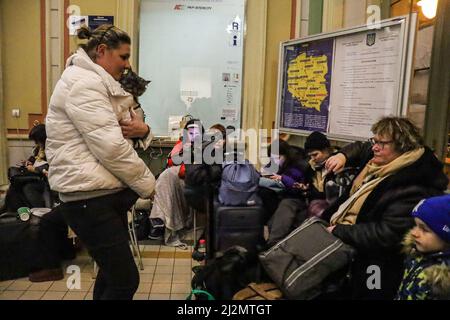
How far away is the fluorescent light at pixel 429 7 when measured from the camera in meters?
2.63

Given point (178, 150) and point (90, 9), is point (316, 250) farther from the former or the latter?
point (90, 9)

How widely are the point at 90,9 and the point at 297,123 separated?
2.39m

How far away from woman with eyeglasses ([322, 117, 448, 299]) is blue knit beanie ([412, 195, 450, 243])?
0.27 metres

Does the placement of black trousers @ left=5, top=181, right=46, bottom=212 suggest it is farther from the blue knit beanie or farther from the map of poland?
the blue knit beanie

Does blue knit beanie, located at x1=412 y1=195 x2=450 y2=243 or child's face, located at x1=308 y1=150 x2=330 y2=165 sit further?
child's face, located at x1=308 y1=150 x2=330 y2=165

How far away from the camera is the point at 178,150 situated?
3.38m

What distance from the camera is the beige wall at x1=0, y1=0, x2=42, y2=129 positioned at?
3971 millimetres

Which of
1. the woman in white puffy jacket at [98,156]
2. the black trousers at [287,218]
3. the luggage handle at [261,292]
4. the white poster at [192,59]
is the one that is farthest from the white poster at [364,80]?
the woman in white puffy jacket at [98,156]

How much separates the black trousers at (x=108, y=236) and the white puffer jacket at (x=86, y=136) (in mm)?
71

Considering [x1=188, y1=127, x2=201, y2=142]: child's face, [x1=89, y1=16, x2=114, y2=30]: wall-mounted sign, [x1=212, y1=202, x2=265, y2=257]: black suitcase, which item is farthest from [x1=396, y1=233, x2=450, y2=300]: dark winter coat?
[x1=89, y1=16, x2=114, y2=30]: wall-mounted sign

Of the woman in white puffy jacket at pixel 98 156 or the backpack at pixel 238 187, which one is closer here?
the woman in white puffy jacket at pixel 98 156

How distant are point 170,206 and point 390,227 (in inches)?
82.5

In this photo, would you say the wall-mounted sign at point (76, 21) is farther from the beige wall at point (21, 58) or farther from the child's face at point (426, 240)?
the child's face at point (426, 240)

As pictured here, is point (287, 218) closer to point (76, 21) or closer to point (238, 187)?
point (238, 187)
